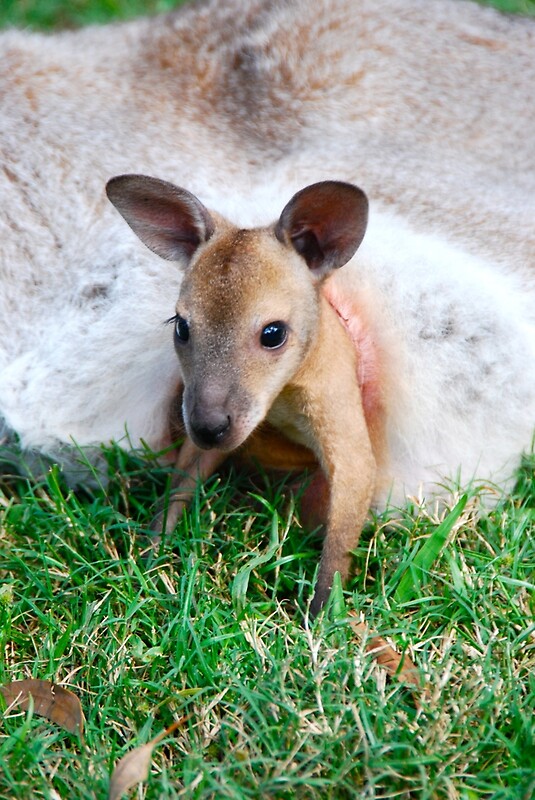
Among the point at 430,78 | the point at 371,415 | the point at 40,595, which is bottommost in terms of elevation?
the point at 40,595

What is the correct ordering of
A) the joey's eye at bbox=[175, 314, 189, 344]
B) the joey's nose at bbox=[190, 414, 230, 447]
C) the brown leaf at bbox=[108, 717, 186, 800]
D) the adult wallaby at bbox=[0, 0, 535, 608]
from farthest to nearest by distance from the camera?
the adult wallaby at bbox=[0, 0, 535, 608] < the joey's eye at bbox=[175, 314, 189, 344] < the joey's nose at bbox=[190, 414, 230, 447] < the brown leaf at bbox=[108, 717, 186, 800]

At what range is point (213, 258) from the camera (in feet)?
7.27

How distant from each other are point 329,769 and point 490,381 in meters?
1.09

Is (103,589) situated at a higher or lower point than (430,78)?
lower

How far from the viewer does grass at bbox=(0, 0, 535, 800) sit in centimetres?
191

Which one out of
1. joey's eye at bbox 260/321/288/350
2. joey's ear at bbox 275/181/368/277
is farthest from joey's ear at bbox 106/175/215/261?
joey's eye at bbox 260/321/288/350

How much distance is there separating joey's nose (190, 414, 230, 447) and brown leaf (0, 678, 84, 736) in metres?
0.61

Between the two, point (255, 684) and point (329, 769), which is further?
point (255, 684)

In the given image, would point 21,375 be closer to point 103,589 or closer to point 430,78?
point 103,589

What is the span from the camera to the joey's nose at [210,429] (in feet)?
6.81

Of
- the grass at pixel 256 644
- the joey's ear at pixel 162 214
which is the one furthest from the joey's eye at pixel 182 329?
the grass at pixel 256 644

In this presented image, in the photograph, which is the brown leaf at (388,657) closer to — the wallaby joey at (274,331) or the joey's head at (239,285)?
the wallaby joey at (274,331)

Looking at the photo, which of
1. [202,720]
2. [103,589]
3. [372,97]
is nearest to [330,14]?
[372,97]

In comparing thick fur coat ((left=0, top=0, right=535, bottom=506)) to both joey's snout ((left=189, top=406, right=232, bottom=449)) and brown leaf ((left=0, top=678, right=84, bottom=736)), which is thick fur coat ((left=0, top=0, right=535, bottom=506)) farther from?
brown leaf ((left=0, top=678, right=84, bottom=736))
